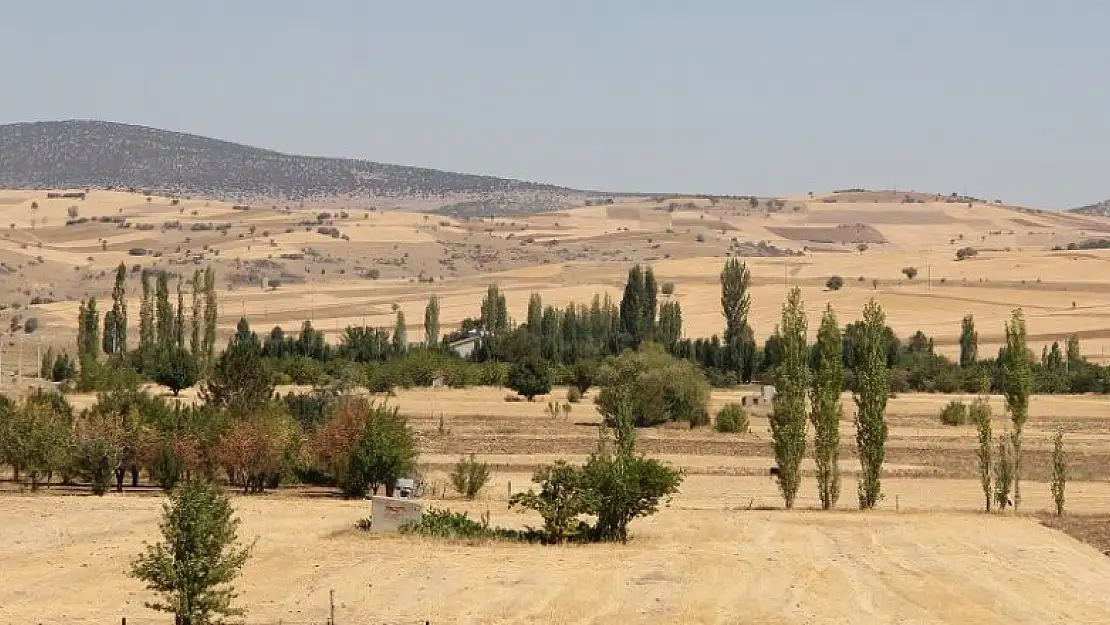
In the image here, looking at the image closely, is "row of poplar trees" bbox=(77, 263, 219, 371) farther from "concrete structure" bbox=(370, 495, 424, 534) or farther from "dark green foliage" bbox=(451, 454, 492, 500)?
"concrete structure" bbox=(370, 495, 424, 534)

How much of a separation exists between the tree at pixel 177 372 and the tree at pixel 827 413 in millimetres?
46473

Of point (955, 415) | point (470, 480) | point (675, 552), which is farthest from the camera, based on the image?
point (955, 415)

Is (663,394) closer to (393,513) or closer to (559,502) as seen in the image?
(393,513)

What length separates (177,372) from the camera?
3327 inches

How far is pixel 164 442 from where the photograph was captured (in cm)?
4891

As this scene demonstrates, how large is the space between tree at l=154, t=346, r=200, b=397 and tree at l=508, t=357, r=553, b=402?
1605cm

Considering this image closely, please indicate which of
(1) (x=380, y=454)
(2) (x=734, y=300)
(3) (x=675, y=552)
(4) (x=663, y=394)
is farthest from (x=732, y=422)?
(2) (x=734, y=300)

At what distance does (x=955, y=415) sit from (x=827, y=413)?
34768 millimetres

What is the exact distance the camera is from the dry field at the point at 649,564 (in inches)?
1175

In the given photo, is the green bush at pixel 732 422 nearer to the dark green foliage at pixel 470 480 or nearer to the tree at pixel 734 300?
the dark green foliage at pixel 470 480

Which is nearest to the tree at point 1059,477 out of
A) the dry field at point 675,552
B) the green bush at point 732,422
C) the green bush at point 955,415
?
the dry field at point 675,552

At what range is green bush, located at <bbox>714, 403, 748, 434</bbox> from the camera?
71.9 metres

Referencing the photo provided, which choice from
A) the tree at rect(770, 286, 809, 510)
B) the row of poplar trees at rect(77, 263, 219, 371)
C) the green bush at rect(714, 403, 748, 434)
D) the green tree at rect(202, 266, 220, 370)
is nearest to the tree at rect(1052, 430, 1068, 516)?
the tree at rect(770, 286, 809, 510)

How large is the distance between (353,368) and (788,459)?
168 ft
